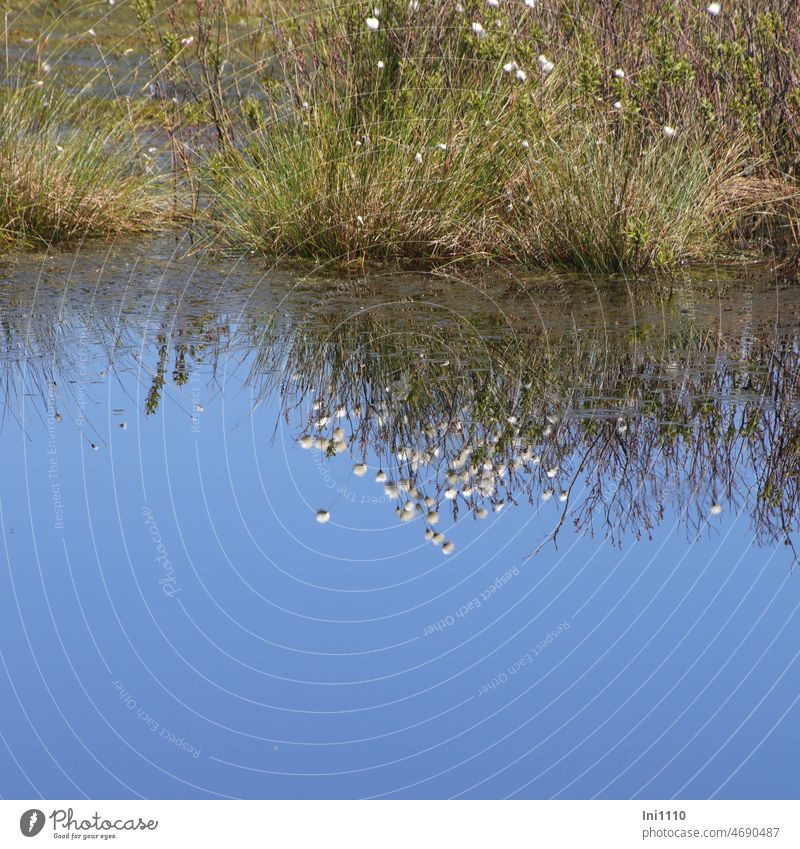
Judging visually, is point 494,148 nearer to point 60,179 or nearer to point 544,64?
point 544,64

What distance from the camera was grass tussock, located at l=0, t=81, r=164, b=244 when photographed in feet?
25.6

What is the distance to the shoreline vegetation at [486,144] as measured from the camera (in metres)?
7.37

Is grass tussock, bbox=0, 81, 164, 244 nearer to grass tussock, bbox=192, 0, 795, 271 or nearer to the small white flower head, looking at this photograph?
grass tussock, bbox=192, 0, 795, 271

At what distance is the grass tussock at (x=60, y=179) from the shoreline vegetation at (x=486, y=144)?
0.04 ft

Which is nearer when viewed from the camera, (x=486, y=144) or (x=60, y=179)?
(x=486, y=144)

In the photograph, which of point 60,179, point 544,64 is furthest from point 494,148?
point 60,179

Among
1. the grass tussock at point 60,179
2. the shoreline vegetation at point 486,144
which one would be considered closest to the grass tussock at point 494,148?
the shoreline vegetation at point 486,144

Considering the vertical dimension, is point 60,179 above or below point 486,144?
below

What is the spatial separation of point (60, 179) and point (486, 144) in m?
2.35

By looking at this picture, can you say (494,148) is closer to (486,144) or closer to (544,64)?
(486,144)

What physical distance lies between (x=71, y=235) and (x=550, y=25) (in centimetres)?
297

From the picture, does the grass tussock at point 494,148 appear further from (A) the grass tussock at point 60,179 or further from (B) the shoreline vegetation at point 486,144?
(A) the grass tussock at point 60,179

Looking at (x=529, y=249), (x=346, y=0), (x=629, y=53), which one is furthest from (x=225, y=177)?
(x=629, y=53)

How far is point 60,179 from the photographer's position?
7898 mm
